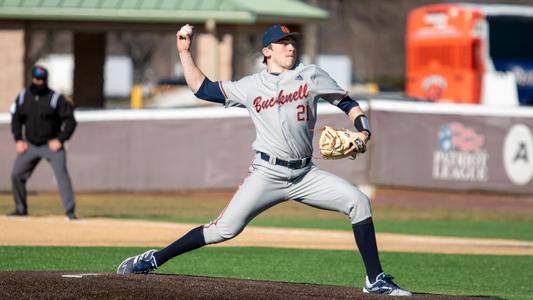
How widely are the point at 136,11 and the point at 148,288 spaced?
1782 centimetres

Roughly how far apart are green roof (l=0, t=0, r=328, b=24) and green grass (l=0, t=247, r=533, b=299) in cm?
1259

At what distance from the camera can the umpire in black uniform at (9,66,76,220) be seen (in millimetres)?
14969

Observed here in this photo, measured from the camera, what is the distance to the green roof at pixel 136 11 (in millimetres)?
24672

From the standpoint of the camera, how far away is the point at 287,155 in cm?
833

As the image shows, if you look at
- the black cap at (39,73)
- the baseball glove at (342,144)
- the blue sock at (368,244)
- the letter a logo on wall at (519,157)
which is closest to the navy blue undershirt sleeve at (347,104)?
the baseball glove at (342,144)

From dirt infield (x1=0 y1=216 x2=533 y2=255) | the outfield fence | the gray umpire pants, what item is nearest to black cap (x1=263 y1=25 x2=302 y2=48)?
dirt infield (x1=0 y1=216 x2=533 y2=255)

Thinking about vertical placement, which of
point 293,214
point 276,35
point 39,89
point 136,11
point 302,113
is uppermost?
point 276,35

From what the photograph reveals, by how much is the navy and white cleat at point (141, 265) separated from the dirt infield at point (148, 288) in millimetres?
119

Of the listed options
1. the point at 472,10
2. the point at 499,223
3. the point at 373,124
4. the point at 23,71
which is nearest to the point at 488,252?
the point at 499,223

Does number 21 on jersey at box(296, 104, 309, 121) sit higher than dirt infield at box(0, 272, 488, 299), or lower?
higher

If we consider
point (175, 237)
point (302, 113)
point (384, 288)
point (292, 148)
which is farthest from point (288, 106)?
→ point (175, 237)

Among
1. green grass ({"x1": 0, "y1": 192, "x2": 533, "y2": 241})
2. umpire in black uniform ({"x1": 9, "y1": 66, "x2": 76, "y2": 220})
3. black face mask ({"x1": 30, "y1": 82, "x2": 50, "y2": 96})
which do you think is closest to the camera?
umpire in black uniform ({"x1": 9, "y1": 66, "x2": 76, "y2": 220})

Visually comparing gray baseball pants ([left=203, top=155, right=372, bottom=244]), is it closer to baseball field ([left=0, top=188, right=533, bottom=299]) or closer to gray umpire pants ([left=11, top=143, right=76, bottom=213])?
baseball field ([left=0, top=188, right=533, bottom=299])

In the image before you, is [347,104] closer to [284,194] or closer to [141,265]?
[284,194]
